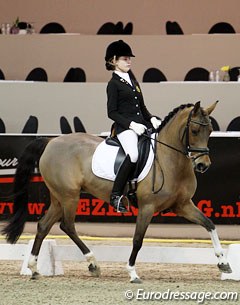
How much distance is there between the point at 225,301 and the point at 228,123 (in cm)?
570

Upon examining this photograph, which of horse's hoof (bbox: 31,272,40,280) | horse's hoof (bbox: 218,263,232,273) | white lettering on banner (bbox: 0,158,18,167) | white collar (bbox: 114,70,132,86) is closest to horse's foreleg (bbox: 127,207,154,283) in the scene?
horse's hoof (bbox: 218,263,232,273)

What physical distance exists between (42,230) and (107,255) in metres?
0.60

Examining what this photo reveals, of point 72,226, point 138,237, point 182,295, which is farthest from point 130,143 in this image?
point 182,295

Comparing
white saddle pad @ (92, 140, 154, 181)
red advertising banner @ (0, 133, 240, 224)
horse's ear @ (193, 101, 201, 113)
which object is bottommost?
red advertising banner @ (0, 133, 240, 224)

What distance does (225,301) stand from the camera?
6496 mm

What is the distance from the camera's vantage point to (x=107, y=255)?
26.6ft

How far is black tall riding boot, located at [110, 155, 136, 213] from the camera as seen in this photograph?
765cm

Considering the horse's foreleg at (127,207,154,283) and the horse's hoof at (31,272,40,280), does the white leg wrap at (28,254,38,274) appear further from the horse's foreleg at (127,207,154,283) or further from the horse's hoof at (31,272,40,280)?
the horse's foreleg at (127,207,154,283)

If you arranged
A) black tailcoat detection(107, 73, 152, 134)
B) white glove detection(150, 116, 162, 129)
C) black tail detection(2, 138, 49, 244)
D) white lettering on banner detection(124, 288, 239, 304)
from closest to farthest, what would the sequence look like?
white lettering on banner detection(124, 288, 239, 304), black tailcoat detection(107, 73, 152, 134), white glove detection(150, 116, 162, 129), black tail detection(2, 138, 49, 244)

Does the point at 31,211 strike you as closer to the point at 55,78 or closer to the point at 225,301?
the point at 55,78

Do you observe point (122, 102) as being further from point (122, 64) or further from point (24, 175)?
point (24, 175)

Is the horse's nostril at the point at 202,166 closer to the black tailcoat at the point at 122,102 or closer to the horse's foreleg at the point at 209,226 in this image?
the horse's foreleg at the point at 209,226

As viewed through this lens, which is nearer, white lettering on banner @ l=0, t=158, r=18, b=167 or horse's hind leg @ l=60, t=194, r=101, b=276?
horse's hind leg @ l=60, t=194, r=101, b=276

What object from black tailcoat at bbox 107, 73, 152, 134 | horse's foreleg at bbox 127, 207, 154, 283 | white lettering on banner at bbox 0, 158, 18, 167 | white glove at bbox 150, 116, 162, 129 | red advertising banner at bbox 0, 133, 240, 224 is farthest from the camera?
white lettering on banner at bbox 0, 158, 18, 167
